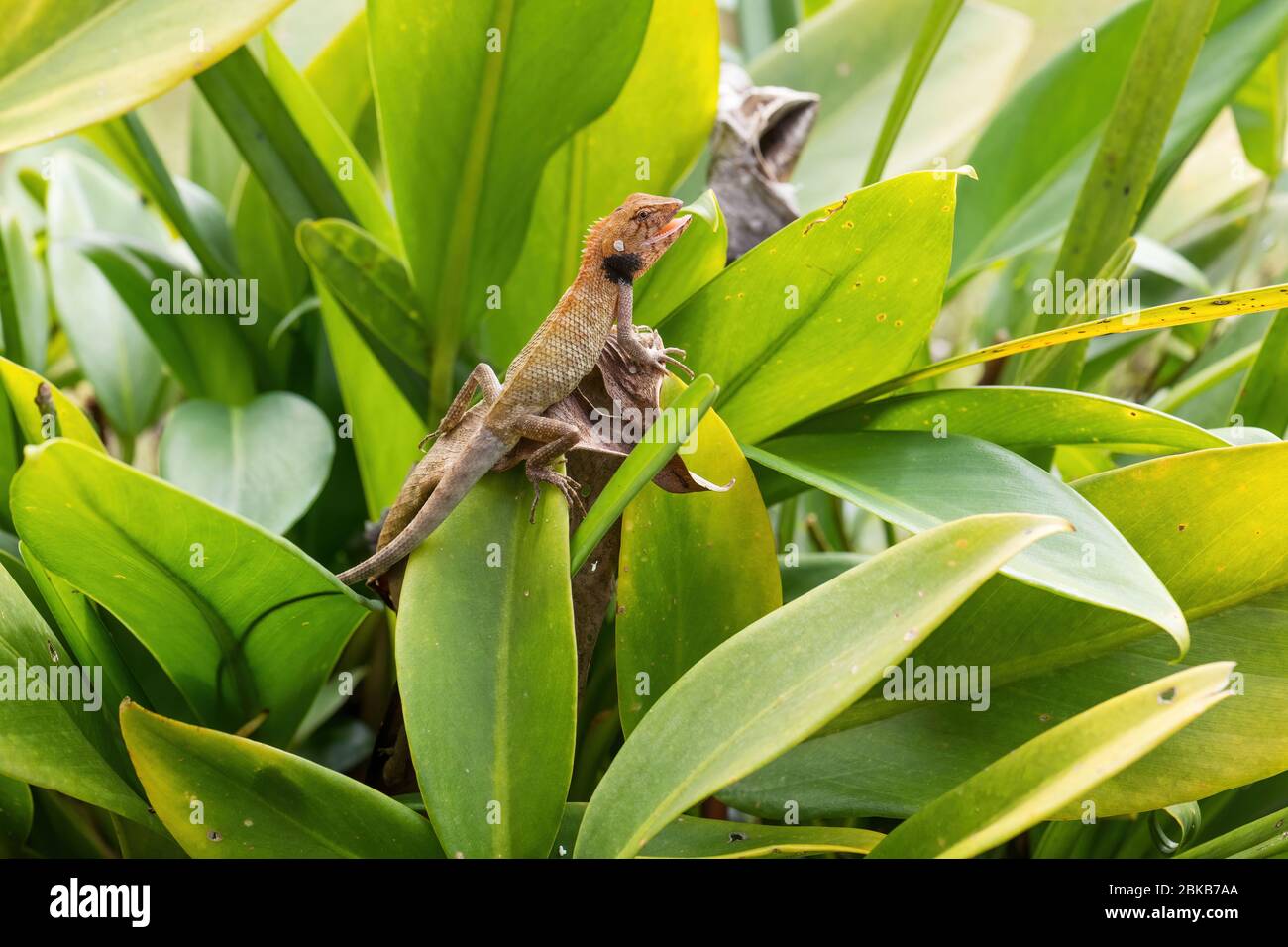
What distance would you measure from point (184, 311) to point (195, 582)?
67 centimetres

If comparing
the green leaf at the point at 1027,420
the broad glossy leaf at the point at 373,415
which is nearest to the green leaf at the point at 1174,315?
the green leaf at the point at 1027,420

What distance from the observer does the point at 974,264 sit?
1.23 meters

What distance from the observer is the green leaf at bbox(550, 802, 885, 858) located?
61 centimetres

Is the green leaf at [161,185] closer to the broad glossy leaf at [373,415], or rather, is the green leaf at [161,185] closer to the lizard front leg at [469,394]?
the broad glossy leaf at [373,415]

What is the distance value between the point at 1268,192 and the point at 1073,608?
0.94 m

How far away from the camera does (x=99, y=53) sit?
2.12 ft

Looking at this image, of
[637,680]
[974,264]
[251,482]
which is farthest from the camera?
[974,264]

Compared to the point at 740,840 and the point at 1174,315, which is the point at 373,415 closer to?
the point at 740,840

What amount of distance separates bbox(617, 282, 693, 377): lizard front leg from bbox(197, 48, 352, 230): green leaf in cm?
42

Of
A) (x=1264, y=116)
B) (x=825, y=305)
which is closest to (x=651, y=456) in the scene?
(x=825, y=305)

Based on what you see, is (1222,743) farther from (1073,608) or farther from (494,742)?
(494,742)

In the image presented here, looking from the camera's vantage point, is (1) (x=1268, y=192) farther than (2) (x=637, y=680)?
Yes

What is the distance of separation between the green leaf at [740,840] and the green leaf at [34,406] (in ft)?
1.41
